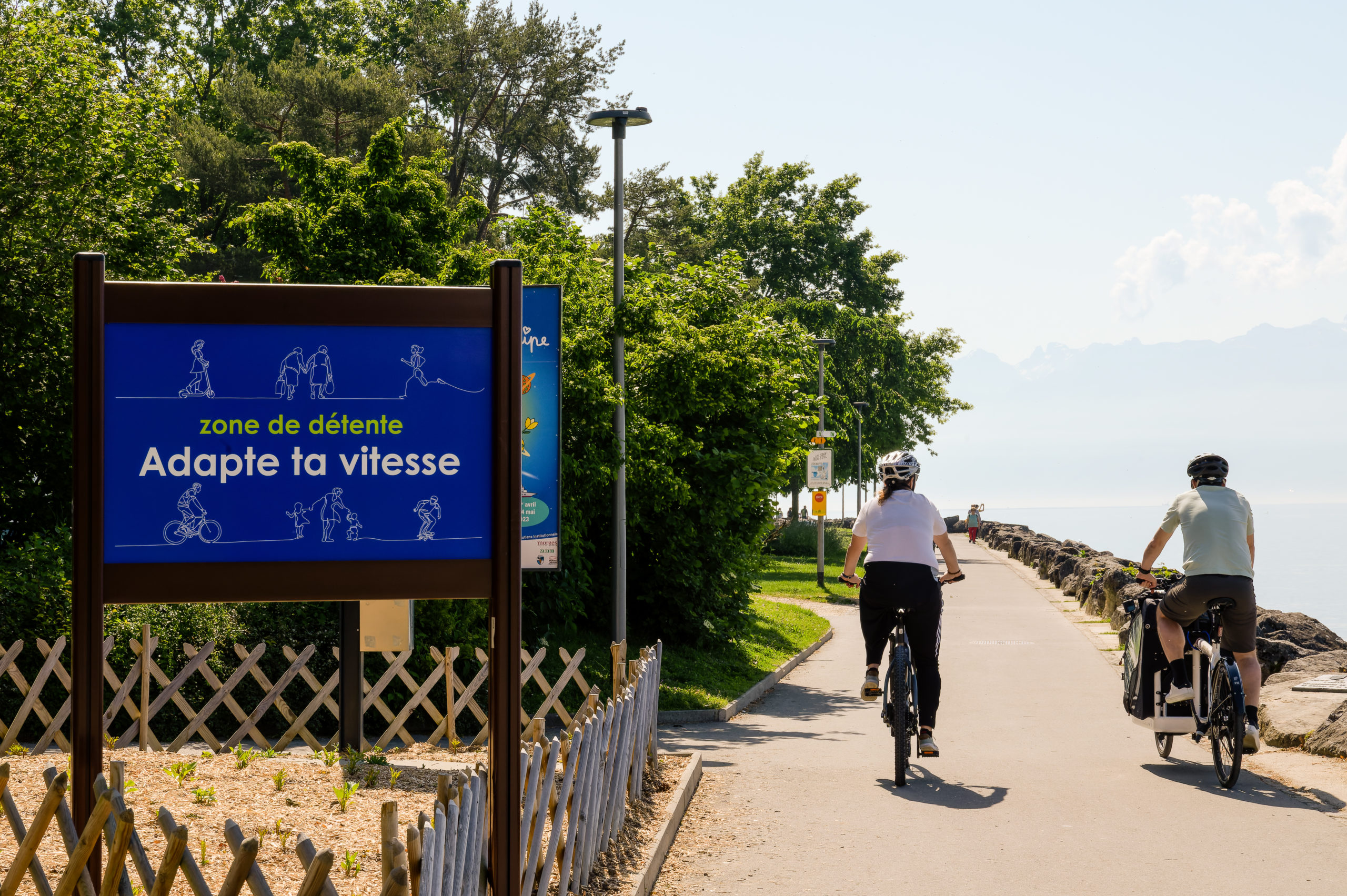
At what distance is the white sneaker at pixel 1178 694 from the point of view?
8.76 m

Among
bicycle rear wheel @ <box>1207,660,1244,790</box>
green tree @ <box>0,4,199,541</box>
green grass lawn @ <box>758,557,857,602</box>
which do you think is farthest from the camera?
green grass lawn @ <box>758,557,857,602</box>

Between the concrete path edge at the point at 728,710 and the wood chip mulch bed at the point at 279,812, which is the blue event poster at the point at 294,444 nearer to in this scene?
the wood chip mulch bed at the point at 279,812

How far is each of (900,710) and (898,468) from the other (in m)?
1.60

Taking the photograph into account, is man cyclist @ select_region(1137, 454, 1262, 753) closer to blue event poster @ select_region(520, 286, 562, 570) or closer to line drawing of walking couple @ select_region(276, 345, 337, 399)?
blue event poster @ select_region(520, 286, 562, 570)

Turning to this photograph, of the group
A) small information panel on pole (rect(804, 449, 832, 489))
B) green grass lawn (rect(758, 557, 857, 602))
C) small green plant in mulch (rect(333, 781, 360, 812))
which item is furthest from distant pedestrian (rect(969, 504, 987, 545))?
small green plant in mulch (rect(333, 781, 360, 812))

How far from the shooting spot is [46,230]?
53.3 ft

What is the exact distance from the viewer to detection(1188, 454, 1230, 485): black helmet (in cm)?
870

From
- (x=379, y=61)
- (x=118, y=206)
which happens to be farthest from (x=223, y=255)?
(x=118, y=206)

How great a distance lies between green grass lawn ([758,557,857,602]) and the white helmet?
17.5 meters

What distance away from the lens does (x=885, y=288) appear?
53.8 m

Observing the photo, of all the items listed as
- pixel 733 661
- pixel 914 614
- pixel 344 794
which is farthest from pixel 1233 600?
pixel 733 661

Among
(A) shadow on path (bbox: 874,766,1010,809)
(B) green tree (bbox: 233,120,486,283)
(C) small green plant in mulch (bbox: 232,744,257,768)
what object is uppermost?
(B) green tree (bbox: 233,120,486,283)

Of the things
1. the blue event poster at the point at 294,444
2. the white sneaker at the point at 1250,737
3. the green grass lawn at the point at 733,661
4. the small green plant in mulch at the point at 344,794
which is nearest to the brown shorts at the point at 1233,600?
the white sneaker at the point at 1250,737

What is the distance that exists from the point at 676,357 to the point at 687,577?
338 centimetres
